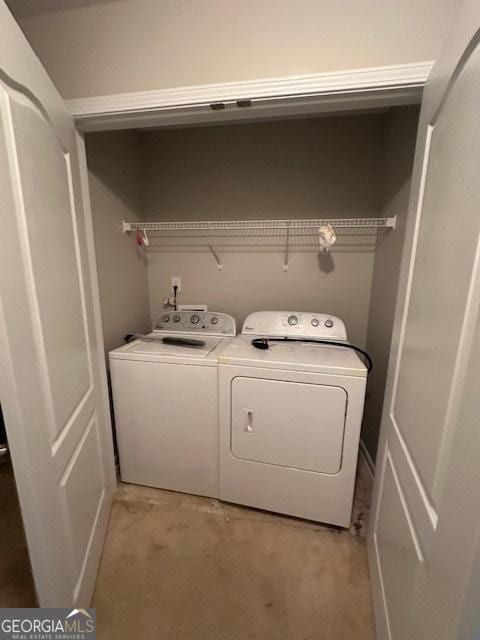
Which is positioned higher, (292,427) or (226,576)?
(292,427)

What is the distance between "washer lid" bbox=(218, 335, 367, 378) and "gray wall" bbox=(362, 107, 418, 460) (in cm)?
37

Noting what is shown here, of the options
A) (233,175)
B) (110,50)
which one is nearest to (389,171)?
(233,175)

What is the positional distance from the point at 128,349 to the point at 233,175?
1.41m

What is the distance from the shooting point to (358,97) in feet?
3.39

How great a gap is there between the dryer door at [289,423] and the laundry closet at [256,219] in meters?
0.56

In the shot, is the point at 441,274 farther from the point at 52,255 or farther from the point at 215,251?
the point at 215,251

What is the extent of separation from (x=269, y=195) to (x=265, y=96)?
97 centimetres

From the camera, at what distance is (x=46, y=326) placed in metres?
0.87

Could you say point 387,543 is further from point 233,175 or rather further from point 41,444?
point 233,175

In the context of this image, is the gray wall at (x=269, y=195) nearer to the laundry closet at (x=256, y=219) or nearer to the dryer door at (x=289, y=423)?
the laundry closet at (x=256, y=219)

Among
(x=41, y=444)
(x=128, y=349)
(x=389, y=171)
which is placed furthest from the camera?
(x=389, y=171)

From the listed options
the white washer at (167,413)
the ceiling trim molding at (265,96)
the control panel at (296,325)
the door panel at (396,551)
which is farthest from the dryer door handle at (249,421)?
the ceiling trim molding at (265,96)
